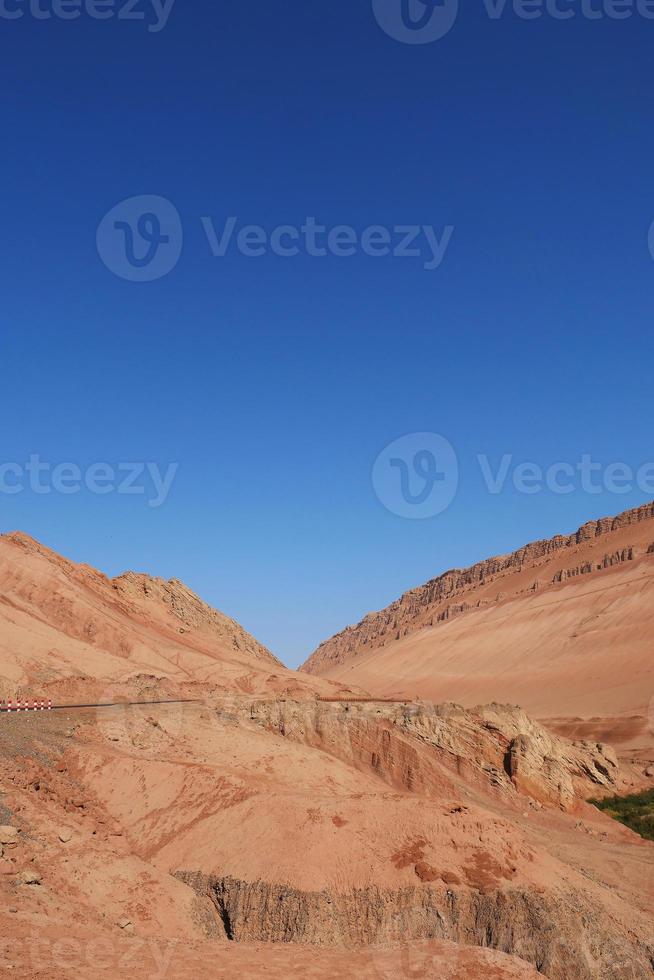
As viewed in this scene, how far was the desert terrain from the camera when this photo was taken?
988 centimetres

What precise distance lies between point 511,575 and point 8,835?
9972cm

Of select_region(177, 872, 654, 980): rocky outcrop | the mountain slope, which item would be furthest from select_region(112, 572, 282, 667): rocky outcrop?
select_region(177, 872, 654, 980): rocky outcrop

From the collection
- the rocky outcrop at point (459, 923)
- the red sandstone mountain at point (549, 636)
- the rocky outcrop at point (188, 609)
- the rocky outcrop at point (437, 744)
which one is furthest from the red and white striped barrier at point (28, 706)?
the red sandstone mountain at point (549, 636)

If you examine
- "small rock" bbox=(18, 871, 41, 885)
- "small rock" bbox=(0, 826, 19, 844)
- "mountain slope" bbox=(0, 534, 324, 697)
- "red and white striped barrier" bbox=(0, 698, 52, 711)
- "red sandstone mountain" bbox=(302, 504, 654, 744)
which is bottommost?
"small rock" bbox=(18, 871, 41, 885)

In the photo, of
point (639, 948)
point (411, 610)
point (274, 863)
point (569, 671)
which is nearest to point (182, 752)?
point (274, 863)

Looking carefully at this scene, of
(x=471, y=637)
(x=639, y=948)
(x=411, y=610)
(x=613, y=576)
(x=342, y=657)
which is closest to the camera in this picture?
(x=639, y=948)

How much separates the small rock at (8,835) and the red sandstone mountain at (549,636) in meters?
33.1

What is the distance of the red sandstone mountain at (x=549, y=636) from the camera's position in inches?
2037

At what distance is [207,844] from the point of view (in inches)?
513

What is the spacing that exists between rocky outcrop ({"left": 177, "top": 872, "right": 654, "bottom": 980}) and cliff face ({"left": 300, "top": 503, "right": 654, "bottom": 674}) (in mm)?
73151

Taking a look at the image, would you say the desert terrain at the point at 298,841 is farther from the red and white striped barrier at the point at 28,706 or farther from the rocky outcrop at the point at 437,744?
the red and white striped barrier at the point at 28,706

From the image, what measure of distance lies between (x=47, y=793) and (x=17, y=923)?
4897mm

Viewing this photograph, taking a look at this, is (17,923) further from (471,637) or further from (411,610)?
(411,610)

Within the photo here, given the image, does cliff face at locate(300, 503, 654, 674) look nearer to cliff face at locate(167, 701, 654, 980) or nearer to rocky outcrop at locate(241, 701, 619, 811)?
rocky outcrop at locate(241, 701, 619, 811)
